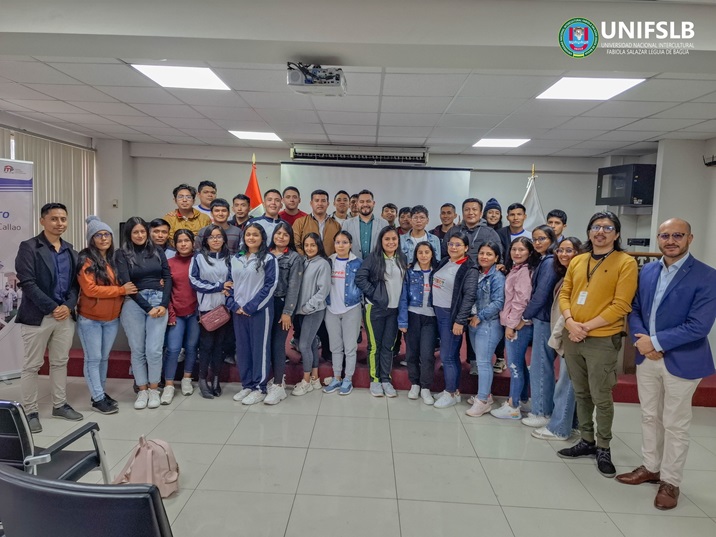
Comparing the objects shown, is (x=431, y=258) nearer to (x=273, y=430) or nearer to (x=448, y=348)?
(x=448, y=348)

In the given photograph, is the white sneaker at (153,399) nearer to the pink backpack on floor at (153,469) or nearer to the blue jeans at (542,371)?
the pink backpack on floor at (153,469)

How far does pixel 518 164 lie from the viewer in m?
8.48

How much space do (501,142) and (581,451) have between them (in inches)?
215

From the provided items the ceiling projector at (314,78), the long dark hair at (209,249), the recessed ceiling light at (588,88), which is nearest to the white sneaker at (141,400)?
the long dark hair at (209,249)

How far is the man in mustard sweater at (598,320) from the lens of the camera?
105 inches

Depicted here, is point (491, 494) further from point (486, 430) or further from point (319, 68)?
point (319, 68)

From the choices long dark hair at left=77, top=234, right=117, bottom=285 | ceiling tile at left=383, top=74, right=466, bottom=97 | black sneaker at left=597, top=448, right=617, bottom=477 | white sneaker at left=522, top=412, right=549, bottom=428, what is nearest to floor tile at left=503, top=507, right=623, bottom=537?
black sneaker at left=597, top=448, right=617, bottom=477

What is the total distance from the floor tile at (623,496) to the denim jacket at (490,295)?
120cm

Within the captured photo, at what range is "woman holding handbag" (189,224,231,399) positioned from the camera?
365 cm

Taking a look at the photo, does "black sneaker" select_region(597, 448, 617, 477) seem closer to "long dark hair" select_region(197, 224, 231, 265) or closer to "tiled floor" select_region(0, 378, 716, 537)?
"tiled floor" select_region(0, 378, 716, 537)

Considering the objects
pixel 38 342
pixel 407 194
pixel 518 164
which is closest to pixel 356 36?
pixel 38 342

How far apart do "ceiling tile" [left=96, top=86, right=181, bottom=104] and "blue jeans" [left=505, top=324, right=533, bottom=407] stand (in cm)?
441

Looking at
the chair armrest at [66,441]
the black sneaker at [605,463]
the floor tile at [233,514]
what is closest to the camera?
the chair armrest at [66,441]

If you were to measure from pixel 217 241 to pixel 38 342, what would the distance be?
1478 millimetres
